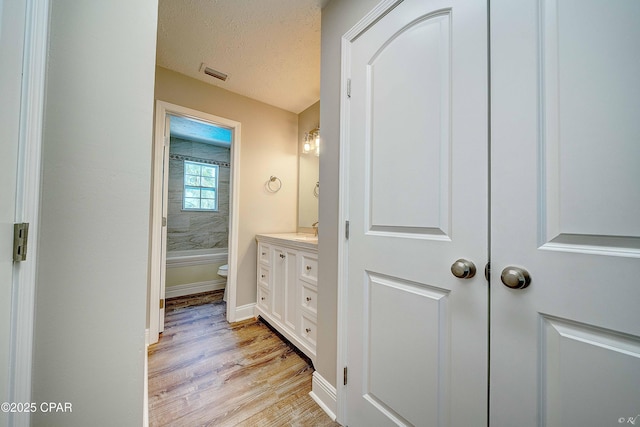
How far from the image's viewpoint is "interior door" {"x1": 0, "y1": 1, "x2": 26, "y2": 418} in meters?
0.46

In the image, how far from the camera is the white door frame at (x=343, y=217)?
Answer: 3.77 feet

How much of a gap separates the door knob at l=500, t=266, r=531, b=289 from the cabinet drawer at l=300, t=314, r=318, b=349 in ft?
4.32

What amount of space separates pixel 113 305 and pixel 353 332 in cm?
95

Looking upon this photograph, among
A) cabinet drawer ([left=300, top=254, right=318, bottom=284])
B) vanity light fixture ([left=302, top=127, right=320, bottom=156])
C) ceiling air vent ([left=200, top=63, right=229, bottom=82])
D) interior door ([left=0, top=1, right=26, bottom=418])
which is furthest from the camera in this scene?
vanity light fixture ([left=302, top=127, right=320, bottom=156])

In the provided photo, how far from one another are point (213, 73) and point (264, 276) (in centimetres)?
197

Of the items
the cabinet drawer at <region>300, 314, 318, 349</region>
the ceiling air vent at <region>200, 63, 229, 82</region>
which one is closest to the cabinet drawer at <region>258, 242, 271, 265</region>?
the cabinet drawer at <region>300, 314, 318, 349</region>

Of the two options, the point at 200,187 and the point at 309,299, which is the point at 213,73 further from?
the point at 200,187

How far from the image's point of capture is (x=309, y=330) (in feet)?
5.58

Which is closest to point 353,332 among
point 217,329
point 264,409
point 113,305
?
point 264,409

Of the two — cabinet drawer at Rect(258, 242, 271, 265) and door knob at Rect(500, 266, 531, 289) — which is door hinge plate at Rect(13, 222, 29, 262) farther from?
cabinet drawer at Rect(258, 242, 271, 265)

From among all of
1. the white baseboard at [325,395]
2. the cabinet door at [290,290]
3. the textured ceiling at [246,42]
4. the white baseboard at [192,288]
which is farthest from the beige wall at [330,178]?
the white baseboard at [192,288]

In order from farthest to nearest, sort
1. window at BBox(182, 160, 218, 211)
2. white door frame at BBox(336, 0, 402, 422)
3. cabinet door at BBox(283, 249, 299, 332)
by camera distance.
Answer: window at BBox(182, 160, 218, 211)
cabinet door at BBox(283, 249, 299, 332)
white door frame at BBox(336, 0, 402, 422)

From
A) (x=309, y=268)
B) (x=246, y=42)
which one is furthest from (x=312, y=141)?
(x=309, y=268)

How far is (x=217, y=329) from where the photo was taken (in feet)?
7.04
